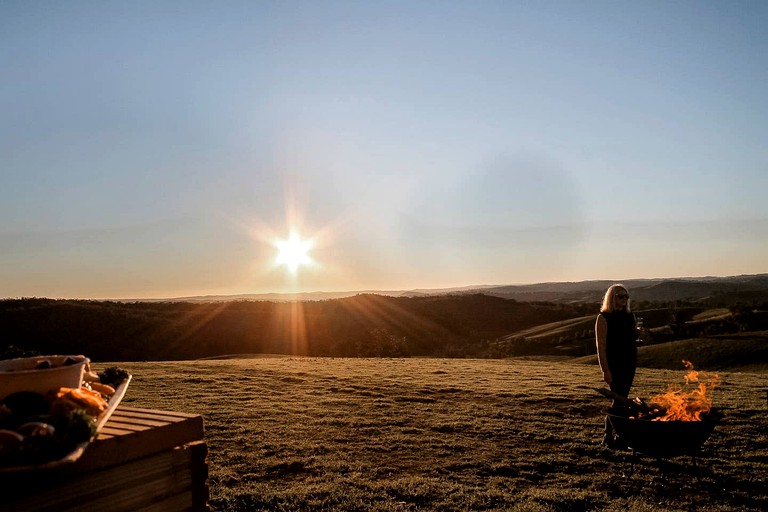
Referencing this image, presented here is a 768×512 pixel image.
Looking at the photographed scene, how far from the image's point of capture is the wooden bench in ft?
12.5

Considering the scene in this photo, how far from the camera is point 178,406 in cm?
1855

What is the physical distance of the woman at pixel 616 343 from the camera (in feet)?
39.6

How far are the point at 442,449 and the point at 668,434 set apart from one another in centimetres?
526

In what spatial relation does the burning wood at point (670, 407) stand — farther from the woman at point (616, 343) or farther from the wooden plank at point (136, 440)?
the wooden plank at point (136, 440)

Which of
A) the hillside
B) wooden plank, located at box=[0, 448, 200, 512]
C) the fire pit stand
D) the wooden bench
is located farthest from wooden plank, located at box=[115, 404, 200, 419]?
the hillside

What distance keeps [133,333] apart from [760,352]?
66177 mm

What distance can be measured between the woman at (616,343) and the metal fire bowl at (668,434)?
6.36 ft

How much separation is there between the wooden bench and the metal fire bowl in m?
7.59

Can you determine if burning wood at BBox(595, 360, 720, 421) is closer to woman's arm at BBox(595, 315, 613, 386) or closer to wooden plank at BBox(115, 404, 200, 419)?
woman's arm at BBox(595, 315, 613, 386)

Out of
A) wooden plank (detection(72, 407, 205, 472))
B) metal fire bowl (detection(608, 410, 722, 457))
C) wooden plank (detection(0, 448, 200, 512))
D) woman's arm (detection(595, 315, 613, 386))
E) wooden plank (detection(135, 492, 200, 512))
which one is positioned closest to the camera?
wooden plank (detection(0, 448, 200, 512))

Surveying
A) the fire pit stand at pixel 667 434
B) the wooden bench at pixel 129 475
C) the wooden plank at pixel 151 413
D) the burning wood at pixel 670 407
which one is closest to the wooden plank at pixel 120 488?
the wooden bench at pixel 129 475

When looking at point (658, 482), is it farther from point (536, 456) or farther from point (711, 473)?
point (536, 456)

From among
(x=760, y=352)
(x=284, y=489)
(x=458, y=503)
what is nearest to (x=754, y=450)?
(x=458, y=503)

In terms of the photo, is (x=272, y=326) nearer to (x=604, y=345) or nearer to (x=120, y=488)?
(x=604, y=345)
